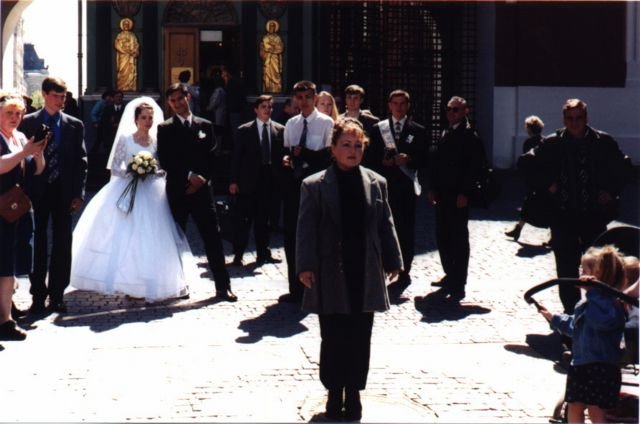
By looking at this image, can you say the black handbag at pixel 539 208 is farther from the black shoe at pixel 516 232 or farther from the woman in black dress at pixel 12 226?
the black shoe at pixel 516 232

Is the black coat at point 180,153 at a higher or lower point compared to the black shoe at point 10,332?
higher

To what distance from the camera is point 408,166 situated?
10.9 metres

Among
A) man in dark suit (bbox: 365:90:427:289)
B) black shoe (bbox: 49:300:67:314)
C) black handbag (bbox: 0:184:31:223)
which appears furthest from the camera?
man in dark suit (bbox: 365:90:427:289)

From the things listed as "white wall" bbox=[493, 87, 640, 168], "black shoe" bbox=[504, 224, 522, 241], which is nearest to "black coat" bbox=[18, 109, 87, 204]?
"black shoe" bbox=[504, 224, 522, 241]

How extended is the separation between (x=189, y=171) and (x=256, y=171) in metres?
1.98

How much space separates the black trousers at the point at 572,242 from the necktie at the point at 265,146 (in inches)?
167

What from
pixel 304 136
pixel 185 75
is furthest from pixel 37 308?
pixel 185 75

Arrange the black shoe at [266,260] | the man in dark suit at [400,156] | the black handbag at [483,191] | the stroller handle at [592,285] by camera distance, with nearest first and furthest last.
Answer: the stroller handle at [592,285] → the black handbag at [483,191] → the man in dark suit at [400,156] → the black shoe at [266,260]

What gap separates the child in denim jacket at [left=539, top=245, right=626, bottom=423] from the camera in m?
5.62

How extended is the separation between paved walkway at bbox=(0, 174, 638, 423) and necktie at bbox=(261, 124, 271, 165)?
1.58 meters

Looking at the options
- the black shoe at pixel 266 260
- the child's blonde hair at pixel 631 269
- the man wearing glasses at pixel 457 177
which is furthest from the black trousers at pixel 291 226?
the child's blonde hair at pixel 631 269

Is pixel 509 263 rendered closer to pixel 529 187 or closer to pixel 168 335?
pixel 529 187

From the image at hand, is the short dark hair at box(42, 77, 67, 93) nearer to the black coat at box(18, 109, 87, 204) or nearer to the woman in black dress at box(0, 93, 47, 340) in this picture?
the black coat at box(18, 109, 87, 204)

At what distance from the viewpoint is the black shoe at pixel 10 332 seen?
8.45 m
